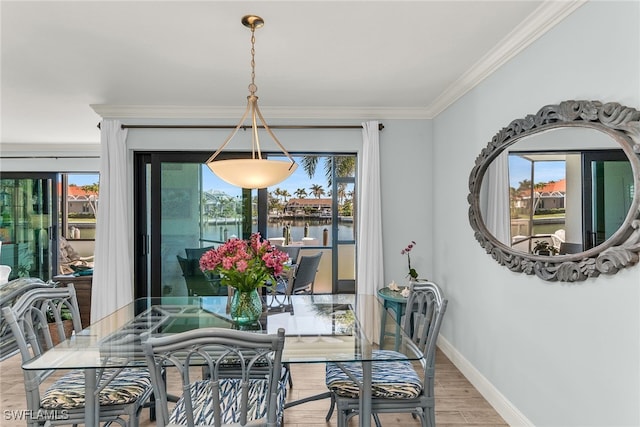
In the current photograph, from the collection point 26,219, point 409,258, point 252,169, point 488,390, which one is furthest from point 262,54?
point 26,219

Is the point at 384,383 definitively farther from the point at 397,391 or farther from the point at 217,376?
the point at 217,376

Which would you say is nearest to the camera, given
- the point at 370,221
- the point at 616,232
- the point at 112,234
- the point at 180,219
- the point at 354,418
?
the point at 616,232

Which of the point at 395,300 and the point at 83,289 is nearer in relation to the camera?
the point at 395,300

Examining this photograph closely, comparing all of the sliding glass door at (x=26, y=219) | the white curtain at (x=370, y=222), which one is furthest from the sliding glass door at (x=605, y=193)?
the sliding glass door at (x=26, y=219)

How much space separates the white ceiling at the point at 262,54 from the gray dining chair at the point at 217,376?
1.69 m

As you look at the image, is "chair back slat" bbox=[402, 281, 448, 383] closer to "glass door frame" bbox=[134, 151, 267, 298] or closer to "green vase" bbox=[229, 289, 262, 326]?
"green vase" bbox=[229, 289, 262, 326]

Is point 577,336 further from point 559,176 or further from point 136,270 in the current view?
point 136,270

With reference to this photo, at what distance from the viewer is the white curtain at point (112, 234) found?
3.79 m

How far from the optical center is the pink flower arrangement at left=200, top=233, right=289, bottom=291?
7.02 ft

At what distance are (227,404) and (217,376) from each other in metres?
0.41

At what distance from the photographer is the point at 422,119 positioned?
414 centimetres

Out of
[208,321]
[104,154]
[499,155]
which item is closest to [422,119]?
[499,155]

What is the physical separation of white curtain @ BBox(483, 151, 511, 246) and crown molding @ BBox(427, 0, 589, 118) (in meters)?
0.66

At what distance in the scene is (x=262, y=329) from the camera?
2.15 metres
